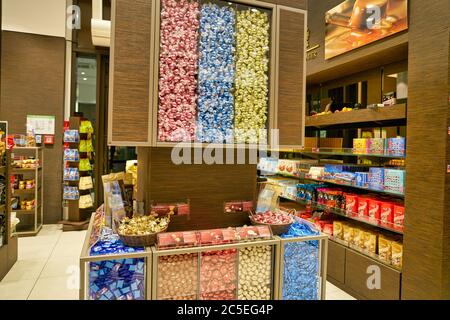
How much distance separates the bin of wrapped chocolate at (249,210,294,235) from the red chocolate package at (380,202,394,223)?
4.73 ft

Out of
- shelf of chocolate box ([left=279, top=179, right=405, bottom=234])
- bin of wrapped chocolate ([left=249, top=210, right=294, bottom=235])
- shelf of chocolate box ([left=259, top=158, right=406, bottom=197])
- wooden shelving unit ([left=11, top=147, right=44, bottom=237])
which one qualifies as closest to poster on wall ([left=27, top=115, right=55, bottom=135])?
wooden shelving unit ([left=11, top=147, right=44, bottom=237])

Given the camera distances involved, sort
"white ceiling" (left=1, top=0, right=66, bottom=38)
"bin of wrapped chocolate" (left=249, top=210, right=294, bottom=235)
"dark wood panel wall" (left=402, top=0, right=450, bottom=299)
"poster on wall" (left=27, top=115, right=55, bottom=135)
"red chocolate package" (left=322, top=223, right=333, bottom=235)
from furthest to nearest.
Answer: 1. "poster on wall" (left=27, top=115, right=55, bottom=135)
2. "white ceiling" (left=1, top=0, right=66, bottom=38)
3. "red chocolate package" (left=322, top=223, right=333, bottom=235)
4. "dark wood panel wall" (left=402, top=0, right=450, bottom=299)
5. "bin of wrapped chocolate" (left=249, top=210, right=294, bottom=235)

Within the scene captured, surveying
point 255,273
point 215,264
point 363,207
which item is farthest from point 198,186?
point 363,207

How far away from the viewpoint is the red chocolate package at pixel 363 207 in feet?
11.1

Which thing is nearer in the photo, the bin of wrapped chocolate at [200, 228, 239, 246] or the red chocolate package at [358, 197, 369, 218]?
the bin of wrapped chocolate at [200, 228, 239, 246]

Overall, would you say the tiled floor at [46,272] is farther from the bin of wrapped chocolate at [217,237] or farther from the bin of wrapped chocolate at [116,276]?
the bin of wrapped chocolate at [217,237]

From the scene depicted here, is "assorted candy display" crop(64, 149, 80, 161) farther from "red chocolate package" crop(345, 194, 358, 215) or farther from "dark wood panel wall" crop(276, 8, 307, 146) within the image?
"dark wood panel wall" crop(276, 8, 307, 146)

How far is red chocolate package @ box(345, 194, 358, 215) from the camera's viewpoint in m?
3.54

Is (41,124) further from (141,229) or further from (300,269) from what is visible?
(300,269)

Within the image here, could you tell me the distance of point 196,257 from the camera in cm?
181

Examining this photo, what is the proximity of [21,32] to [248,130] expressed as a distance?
5.72m

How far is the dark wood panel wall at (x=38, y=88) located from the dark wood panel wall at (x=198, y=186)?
15.0 ft

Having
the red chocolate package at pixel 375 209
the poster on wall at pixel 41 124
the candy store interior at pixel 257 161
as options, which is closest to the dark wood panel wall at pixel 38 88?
the poster on wall at pixel 41 124
